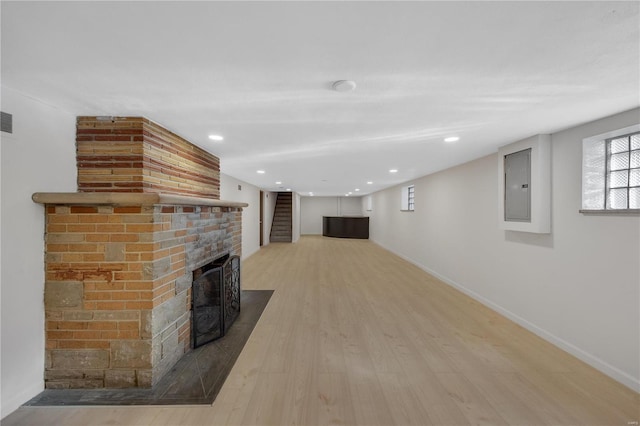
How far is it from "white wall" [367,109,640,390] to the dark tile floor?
3234 mm

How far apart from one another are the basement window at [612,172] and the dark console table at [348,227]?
29.4 ft

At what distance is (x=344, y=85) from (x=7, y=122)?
2192 millimetres

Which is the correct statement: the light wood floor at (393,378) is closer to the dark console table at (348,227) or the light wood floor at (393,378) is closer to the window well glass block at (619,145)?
the window well glass block at (619,145)

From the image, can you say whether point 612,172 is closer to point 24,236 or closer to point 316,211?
point 24,236

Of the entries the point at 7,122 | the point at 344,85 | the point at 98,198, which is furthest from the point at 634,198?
the point at 7,122

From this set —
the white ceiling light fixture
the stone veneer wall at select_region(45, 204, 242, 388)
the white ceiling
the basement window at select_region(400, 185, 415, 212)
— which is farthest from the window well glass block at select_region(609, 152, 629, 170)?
the basement window at select_region(400, 185, 415, 212)

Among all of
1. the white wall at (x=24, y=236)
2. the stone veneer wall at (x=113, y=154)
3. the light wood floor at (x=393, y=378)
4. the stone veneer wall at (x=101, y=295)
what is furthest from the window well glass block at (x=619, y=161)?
the white wall at (x=24, y=236)

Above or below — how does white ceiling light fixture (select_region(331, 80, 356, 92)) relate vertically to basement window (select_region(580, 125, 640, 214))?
above

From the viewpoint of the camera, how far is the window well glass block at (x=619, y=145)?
214cm

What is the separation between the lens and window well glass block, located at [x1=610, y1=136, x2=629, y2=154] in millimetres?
2137

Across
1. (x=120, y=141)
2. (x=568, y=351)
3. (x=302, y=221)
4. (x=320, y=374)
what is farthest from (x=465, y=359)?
(x=302, y=221)

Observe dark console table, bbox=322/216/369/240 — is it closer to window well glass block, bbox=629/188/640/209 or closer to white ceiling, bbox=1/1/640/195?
white ceiling, bbox=1/1/640/195

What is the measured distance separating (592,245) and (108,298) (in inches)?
162

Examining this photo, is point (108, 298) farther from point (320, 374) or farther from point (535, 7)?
point (535, 7)
